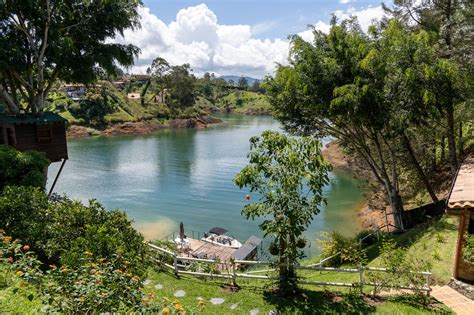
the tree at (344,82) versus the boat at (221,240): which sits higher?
the tree at (344,82)

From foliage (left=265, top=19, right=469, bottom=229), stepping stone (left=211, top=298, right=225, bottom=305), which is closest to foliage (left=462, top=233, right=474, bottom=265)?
foliage (left=265, top=19, right=469, bottom=229)

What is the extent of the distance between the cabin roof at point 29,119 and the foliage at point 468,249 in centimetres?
1706

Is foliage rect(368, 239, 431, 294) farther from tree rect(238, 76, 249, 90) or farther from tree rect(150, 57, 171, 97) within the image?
tree rect(238, 76, 249, 90)

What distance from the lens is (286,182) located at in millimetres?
8367

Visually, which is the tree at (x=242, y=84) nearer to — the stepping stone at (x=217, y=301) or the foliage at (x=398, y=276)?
the foliage at (x=398, y=276)

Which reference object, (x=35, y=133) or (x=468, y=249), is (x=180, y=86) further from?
(x=468, y=249)

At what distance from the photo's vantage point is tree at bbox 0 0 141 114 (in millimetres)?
14422

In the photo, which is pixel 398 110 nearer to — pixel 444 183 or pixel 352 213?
pixel 444 183

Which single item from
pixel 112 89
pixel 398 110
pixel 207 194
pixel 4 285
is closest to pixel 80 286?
pixel 4 285

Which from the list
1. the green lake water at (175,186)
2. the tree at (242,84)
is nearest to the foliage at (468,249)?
the green lake water at (175,186)

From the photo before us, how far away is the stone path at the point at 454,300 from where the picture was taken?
7.73 m

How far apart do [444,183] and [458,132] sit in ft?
14.0

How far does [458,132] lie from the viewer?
21797mm

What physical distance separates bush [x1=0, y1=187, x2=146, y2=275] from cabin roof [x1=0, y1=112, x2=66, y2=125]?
20.1ft
